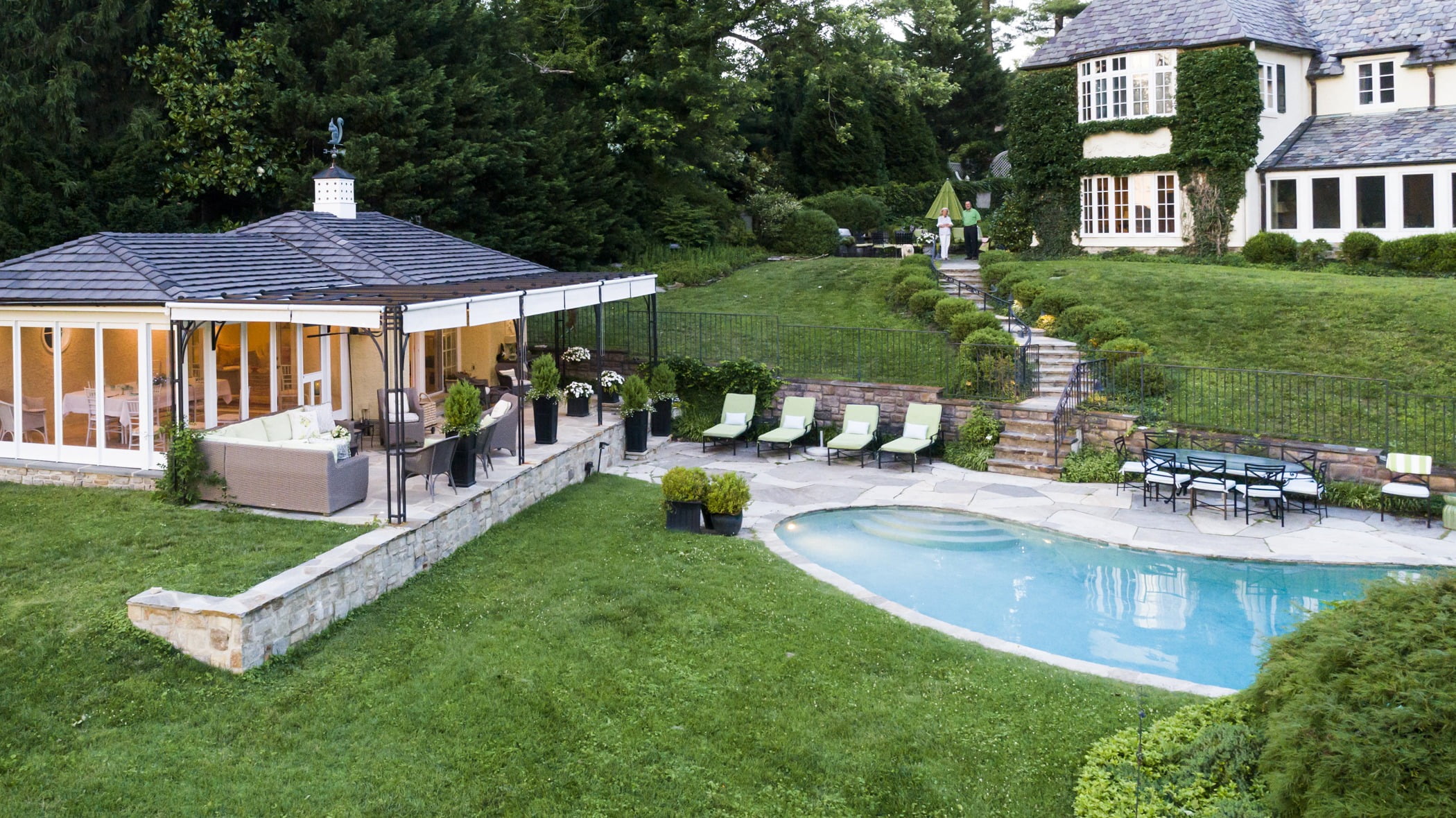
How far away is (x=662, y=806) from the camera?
6809 millimetres

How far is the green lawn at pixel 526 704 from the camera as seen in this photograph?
273 inches

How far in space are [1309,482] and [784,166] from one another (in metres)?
30.5

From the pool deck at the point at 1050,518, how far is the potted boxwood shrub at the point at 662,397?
4.12ft

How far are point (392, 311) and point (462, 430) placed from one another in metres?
2.05

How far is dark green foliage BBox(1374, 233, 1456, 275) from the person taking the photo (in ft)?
76.5

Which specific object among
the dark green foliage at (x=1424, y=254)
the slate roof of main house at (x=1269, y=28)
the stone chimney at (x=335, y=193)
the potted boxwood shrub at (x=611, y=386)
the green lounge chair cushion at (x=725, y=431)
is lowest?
the green lounge chair cushion at (x=725, y=431)

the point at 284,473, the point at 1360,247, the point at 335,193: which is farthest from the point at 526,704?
the point at 1360,247

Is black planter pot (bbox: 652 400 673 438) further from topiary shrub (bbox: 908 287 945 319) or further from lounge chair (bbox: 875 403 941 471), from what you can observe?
topiary shrub (bbox: 908 287 945 319)

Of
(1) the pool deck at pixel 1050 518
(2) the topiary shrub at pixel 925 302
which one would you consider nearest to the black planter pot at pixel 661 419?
(1) the pool deck at pixel 1050 518

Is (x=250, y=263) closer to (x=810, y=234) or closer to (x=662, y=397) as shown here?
(x=662, y=397)

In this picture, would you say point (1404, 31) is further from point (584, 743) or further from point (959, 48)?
point (584, 743)

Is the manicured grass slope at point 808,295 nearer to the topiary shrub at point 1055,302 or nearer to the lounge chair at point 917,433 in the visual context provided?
the topiary shrub at point 1055,302

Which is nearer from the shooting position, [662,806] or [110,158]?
[662,806]

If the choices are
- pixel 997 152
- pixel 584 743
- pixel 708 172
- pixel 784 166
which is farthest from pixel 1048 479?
pixel 997 152
